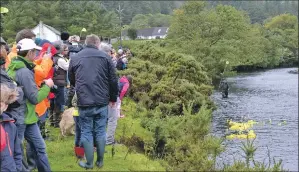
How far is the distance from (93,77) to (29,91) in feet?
3.81

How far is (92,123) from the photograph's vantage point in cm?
704

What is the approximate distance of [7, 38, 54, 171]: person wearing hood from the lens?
19.7 ft

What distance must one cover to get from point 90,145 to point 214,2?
18752 centimetres

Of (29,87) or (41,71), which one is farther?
(41,71)

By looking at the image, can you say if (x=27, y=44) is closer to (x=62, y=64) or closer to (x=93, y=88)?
(x=93, y=88)

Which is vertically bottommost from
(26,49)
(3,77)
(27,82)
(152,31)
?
(27,82)

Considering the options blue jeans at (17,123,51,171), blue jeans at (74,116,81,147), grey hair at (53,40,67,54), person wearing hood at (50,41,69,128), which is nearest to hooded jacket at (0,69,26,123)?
Answer: blue jeans at (17,123,51,171)

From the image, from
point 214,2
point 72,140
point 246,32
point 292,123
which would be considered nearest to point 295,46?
point 246,32

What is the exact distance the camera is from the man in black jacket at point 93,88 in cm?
683

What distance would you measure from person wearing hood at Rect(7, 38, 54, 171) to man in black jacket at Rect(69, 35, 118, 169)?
0.80 metres

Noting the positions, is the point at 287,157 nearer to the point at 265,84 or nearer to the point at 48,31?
the point at 265,84

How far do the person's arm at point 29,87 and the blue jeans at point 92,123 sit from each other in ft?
3.42

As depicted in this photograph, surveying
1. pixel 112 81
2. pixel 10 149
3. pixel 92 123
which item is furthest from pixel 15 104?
pixel 112 81

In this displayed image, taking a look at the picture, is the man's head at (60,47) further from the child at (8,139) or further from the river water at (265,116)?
the river water at (265,116)
